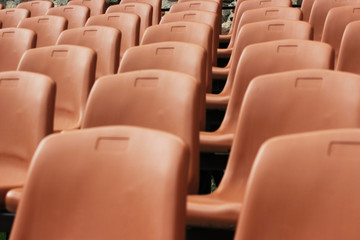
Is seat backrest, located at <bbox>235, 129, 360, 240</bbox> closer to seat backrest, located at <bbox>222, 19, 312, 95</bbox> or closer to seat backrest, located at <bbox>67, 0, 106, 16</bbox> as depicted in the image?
seat backrest, located at <bbox>222, 19, 312, 95</bbox>

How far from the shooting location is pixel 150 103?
1.12m

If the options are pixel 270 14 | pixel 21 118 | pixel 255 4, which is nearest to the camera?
pixel 21 118

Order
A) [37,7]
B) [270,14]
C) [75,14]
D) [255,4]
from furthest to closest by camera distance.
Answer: [37,7] < [75,14] < [255,4] < [270,14]

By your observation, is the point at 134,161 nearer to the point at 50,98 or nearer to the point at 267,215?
the point at 267,215

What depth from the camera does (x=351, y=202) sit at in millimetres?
666

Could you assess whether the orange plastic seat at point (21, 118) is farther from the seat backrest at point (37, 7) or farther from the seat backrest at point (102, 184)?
the seat backrest at point (37, 7)

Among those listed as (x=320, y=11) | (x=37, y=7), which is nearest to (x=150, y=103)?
(x=320, y=11)

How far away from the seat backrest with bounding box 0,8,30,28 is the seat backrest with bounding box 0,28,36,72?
27.6 inches

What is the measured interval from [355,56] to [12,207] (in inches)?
36.4

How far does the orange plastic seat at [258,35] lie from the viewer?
1.62 m

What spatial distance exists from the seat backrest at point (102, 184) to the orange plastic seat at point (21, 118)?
1.22 feet

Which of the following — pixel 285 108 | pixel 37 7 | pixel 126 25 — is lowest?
pixel 37 7

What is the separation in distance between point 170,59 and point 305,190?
780 mm

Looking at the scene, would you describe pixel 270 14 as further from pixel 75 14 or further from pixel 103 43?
pixel 75 14
